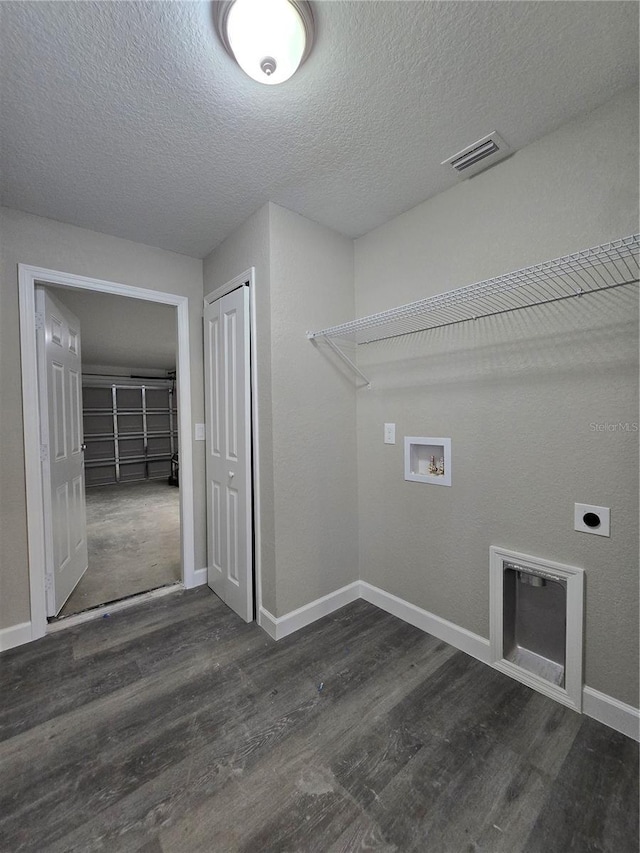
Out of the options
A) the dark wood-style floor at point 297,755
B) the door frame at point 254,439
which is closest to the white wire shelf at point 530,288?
the door frame at point 254,439

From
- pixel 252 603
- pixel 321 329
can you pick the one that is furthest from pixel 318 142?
pixel 252 603

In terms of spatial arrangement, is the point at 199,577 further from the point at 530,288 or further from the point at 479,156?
the point at 479,156

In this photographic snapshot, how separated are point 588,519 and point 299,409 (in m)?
1.49

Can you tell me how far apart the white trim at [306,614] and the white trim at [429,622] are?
15 cm

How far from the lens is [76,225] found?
2.18 metres

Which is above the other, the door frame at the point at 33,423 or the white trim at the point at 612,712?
the door frame at the point at 33,423

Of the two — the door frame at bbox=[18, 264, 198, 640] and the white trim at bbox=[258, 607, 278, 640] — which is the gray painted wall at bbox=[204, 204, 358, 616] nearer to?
the white trim at bbox=[258, 607, 278, 640]

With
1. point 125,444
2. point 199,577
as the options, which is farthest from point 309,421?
point 125,444

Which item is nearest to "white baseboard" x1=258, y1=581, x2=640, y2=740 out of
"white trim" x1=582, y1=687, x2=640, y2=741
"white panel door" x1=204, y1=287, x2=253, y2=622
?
"white trim" x1=582, y1=687, x2=640, y2=741

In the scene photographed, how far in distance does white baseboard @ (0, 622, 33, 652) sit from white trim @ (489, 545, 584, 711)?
2.58 meters

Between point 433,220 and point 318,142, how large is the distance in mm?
762

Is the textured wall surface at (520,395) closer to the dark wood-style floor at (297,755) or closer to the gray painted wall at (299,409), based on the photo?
the gray painted wall at (299,409)

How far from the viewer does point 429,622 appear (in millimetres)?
2037

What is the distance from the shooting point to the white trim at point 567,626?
1.49 meters
